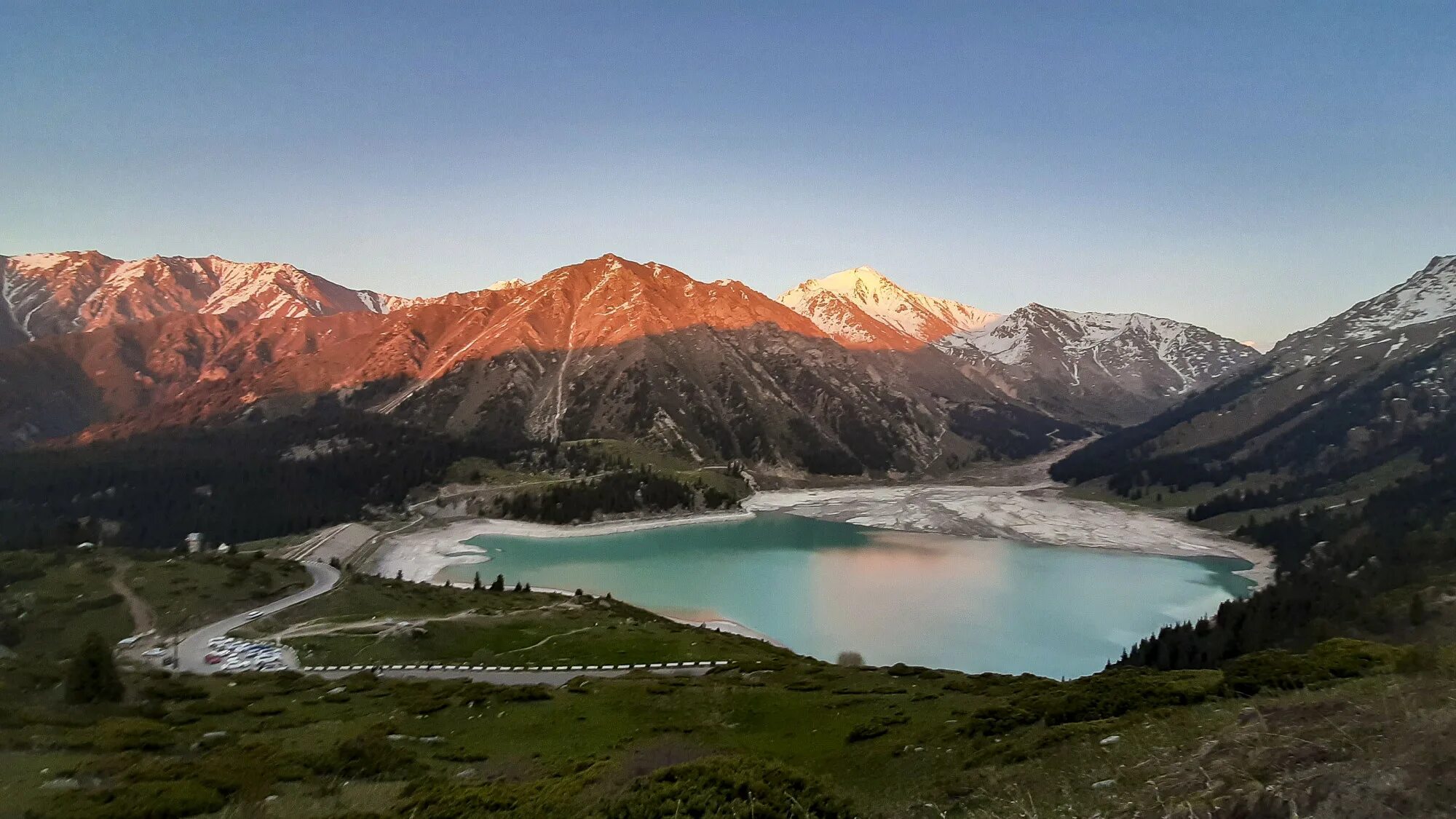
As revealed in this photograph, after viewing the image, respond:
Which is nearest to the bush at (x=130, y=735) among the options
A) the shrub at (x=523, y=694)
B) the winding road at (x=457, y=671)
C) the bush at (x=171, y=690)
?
the bush at (x=171, y=690)

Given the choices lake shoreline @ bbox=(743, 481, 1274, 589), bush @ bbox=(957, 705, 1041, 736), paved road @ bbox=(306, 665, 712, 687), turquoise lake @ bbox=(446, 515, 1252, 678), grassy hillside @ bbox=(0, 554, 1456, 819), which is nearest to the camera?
grassy hillside @ bbox=(0, 554, 1456, 819)

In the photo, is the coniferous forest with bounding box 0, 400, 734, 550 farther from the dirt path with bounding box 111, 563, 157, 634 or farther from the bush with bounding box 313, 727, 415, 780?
the bush with bounding box 313, 727, 415, 780

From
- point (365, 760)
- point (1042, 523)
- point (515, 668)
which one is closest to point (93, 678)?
point (365, 760)

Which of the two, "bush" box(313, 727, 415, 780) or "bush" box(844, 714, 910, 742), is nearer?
"bush" box(313, 727, 415, 780)

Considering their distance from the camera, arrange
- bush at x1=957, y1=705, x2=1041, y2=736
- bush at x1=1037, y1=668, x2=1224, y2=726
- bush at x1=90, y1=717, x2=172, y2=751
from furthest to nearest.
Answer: bush at x1=90, y1=717, x2=172, y2=751
bush at x1=957, y1=705, x2=1041, y2=736
bush at x1=1037, y1=668, x2=1224, y2=726

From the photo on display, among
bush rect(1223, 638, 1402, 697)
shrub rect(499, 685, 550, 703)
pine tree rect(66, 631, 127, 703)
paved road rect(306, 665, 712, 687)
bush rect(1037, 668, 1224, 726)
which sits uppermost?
bush rect(1223, 638, 1402, 697)

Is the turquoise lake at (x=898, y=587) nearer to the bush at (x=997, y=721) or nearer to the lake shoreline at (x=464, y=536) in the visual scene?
the lake shoreline at (x=464, y=536)

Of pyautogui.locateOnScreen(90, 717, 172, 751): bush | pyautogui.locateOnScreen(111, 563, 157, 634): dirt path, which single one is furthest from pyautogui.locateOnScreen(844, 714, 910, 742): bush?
pyautogui.locateOnScreen(111, 563, 157, 634): dirt path

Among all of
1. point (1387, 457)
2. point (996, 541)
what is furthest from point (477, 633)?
point (1387, 457)
